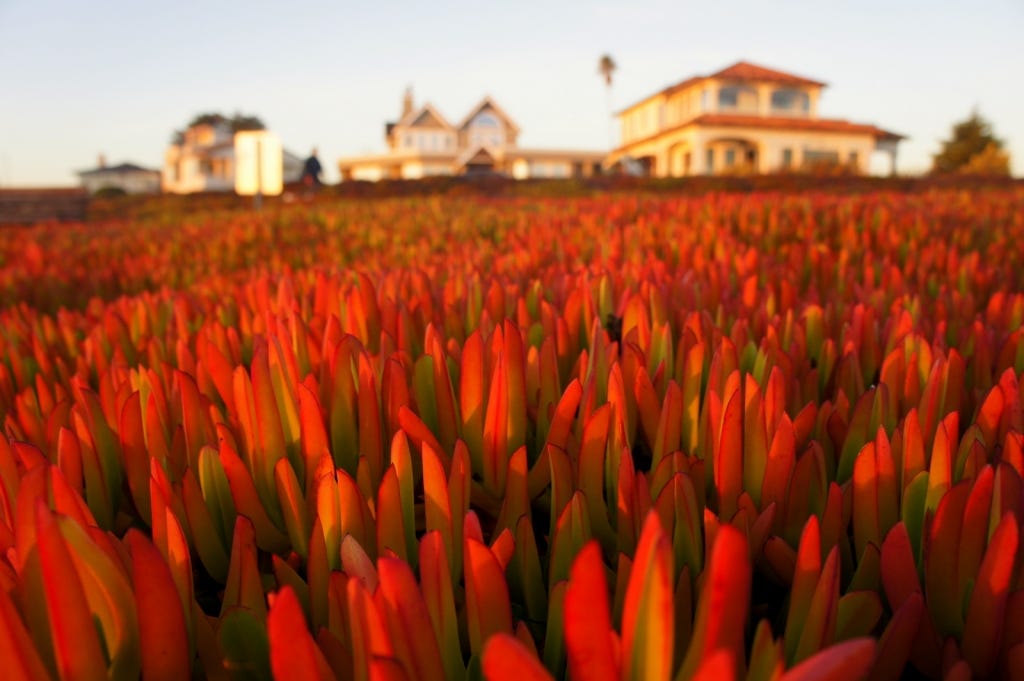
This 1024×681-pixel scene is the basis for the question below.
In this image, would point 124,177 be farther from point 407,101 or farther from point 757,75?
point 757,75

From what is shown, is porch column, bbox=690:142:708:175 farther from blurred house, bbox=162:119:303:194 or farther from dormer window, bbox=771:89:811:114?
blurred house, bbox=162:119:303:194

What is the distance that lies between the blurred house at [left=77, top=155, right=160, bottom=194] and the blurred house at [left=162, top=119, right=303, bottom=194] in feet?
10.6

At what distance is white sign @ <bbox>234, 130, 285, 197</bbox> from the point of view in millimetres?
9234

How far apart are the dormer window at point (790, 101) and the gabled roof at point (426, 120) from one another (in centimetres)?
2689

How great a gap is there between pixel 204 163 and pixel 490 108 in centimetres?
3053

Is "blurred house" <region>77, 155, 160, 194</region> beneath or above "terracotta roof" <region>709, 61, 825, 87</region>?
beneath

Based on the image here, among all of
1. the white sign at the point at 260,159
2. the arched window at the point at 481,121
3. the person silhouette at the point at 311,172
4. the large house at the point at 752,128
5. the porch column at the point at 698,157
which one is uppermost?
the arched window at the point at 481,121

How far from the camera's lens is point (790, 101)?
5216 centimetres

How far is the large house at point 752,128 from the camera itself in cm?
4853

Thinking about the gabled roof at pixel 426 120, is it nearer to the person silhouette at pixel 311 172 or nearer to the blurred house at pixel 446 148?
the blurred house at pixel 446 148

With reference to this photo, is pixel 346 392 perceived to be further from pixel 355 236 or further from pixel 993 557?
pixel 355 236

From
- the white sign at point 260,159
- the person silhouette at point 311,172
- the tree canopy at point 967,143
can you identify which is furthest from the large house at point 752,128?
the white sign at point 260,159

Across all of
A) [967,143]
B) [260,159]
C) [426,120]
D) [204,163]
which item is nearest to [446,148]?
[426,120]

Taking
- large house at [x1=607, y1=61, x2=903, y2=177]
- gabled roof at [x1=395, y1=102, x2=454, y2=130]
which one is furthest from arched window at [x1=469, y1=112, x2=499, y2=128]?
large house at [x1=607, y1=61, x2=903, y2=177]
